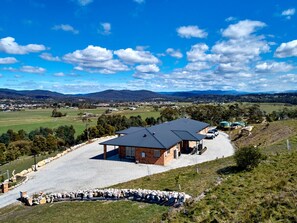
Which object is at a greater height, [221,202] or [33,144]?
[221,202]

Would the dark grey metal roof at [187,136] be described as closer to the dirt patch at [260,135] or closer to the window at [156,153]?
the window at [156,153]

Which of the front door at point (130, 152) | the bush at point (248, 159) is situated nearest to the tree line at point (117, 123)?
the front door at point (130, 152)

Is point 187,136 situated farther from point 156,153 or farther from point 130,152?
point 130,152

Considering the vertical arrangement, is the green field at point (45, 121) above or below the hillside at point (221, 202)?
below

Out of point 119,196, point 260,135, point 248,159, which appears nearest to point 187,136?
point 260,135

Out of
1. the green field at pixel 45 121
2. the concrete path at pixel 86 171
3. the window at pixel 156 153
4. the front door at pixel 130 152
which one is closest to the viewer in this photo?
the concrete path at pixel 86 171

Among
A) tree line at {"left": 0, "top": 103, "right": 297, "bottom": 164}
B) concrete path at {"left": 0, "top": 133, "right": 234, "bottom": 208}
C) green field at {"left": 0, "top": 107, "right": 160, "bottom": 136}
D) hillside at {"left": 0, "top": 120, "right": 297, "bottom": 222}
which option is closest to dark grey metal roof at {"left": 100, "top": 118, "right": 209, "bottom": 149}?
concrete path at {"left": 0, "top": 133, "right": 234, "bottom": 208}

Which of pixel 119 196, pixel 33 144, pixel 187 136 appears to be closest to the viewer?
pixel 119 196

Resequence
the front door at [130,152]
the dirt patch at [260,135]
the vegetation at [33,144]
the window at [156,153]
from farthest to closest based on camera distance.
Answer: the vegetation at [33,144] < the dirt patch at [260,135] < the front door at [130,152] < the window at [156,153]
